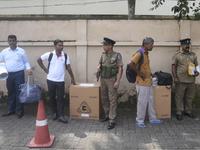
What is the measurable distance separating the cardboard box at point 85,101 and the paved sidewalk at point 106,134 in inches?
6.6

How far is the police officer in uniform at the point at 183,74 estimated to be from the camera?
14.6 ft

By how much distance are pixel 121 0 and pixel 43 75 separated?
7595 mm

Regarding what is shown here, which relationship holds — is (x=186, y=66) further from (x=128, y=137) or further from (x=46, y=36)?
(x=46, y=36)

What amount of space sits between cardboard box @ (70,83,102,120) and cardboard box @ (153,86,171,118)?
134 centimetres

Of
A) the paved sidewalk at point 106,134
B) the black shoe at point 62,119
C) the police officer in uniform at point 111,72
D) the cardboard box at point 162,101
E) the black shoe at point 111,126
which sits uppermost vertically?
the police officer in uniform at point 111,72

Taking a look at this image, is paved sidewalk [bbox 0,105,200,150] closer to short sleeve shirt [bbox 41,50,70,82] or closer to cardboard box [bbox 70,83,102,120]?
cardboard box [bbox 70,83,102,120]

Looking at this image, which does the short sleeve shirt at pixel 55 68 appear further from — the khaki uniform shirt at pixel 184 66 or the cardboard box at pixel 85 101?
the khaki uniform shirt at pixel 184 66

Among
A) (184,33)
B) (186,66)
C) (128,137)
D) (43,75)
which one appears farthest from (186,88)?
(43,75)

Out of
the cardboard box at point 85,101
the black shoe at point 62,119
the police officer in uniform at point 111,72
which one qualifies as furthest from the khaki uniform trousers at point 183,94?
the black shoe at point 62,119

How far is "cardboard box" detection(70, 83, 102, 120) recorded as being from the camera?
14.6ft

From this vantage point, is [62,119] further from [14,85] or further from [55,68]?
[14,85]

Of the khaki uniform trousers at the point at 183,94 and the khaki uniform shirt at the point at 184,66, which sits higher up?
the khaki uniform shirt at the point at 184,66

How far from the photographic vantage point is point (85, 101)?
4.49 metres

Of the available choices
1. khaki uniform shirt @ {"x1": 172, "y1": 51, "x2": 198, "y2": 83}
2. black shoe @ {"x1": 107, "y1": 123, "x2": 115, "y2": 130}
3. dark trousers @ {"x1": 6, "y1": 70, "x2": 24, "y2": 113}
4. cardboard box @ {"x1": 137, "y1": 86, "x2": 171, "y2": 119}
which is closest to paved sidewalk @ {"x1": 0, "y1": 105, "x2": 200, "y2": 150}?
black shoe @ {"x1": 107, "y1": 123, "x2": 115, "y2": 130}
